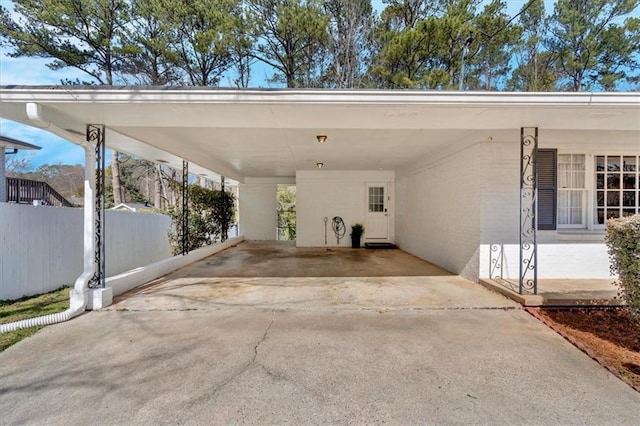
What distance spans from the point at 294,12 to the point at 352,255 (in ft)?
24.2

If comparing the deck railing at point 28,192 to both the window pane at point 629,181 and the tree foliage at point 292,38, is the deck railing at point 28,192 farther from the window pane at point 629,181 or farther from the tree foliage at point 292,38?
the window pane at point 629,181

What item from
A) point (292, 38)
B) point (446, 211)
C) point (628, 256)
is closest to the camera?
point (628, 256)

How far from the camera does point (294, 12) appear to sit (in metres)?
9.30

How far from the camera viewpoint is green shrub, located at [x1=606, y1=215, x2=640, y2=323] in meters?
2.75

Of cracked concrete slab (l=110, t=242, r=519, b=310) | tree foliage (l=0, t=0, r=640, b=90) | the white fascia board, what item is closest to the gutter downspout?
the white fascia board

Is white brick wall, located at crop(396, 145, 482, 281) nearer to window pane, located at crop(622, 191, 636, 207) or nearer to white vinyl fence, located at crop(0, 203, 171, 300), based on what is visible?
window pane, located at crop(622, 191, 636, 207)

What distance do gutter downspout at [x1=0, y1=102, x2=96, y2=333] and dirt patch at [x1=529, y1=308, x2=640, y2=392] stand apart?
5361 millimetres

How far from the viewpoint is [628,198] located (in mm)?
5363

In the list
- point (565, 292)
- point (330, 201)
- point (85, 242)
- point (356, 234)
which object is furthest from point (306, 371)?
point (330, 201)

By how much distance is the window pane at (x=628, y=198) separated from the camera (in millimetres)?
5355

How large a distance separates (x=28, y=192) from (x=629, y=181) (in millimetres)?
14721

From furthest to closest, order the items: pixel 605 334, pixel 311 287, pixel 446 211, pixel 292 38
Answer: pixel 292 38 < pixel 446 211 < pixel 311 287 < pixel 605 334

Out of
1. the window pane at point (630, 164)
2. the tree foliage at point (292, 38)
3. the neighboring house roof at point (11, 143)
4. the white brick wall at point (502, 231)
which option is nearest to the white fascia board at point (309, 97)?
the white brick wall at point (502, 231)

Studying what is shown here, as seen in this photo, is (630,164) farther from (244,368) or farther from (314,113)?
(244,368)
